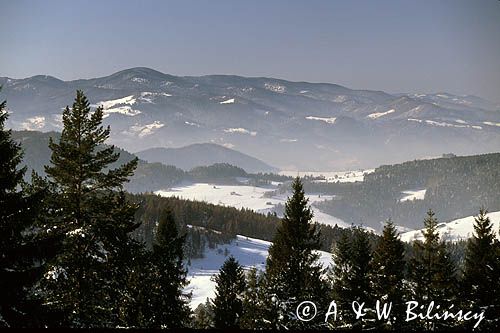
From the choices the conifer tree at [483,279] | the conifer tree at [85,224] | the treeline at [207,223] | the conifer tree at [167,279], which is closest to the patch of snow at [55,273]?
the conifer tree at [85,224]

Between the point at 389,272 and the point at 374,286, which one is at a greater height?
the point at 389,272

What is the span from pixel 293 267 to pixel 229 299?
9192 millimetres

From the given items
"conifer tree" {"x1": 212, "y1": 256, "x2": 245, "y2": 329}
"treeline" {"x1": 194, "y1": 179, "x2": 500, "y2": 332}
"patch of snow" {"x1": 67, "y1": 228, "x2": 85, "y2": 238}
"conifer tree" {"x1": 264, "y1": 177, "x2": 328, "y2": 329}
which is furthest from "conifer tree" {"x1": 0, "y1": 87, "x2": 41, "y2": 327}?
"conifer tree" {"x1": 212, "y1": 256, "x2": 245, "y2": 329}

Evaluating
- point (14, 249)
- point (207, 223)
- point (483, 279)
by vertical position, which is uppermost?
point (14, 249)

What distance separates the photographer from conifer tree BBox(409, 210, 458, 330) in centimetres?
1493

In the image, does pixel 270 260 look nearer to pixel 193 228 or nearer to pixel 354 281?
pixel 354 281

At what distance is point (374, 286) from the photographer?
1662 centimetres

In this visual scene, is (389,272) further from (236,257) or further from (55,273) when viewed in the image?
(236,257)

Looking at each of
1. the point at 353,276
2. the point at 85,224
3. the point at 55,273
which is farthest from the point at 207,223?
the point at 85,224

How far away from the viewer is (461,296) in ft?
47.1

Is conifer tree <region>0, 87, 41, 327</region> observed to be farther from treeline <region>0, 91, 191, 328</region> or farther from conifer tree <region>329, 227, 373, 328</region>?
conifer tree <region>329, 227, 373, 328</region>

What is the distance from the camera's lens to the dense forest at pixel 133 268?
10.9 m

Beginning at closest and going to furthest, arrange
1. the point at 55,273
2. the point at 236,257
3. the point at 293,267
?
the point at 55,273, the point at 293,267, the point at 236,257

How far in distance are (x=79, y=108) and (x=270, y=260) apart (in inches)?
408
